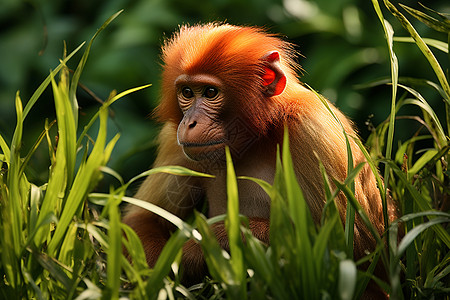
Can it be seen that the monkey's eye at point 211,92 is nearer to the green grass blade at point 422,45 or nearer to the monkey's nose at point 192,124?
the monkey's nose at point 192,124

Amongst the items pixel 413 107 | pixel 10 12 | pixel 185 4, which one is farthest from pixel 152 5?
pixel 413 107

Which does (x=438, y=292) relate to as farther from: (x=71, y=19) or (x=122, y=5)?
(x=71, y=19)

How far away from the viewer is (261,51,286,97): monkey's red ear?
8.37 feet

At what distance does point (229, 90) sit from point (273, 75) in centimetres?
20

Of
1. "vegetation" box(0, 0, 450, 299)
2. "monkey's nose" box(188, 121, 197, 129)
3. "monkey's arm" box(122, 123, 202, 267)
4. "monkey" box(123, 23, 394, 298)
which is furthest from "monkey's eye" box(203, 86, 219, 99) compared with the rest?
"vegetation" box(0, 0, 450, 299)

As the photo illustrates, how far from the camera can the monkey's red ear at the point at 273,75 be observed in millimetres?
2551

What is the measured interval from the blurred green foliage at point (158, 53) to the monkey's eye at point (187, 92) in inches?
75.8

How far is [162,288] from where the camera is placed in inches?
68.8

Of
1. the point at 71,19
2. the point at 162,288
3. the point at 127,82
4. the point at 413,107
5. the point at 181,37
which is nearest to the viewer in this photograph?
the point at 162,288

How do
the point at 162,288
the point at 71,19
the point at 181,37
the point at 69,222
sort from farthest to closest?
the point at 71,19 → the point at 181,37 → the point at 69,222 → the point at 162,288

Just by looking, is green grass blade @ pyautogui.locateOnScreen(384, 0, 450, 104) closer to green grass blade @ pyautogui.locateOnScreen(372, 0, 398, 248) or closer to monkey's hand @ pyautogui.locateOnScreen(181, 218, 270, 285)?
→ green grass blade @ pyautogui.locateOnScreen(372, 0, 398, 248)

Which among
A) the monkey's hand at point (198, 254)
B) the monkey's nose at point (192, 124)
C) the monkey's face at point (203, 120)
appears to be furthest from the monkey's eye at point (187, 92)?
the monkey's hand at point (198, 254)

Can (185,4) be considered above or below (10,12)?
above

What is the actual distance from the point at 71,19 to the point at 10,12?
65cm
